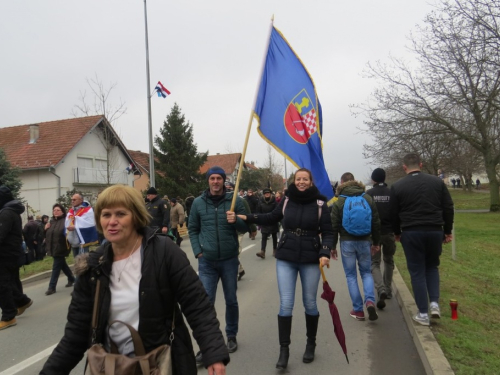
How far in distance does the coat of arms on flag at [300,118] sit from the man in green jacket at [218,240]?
106 cm


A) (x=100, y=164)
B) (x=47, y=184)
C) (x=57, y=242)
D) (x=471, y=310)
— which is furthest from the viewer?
(x=100, y=164)

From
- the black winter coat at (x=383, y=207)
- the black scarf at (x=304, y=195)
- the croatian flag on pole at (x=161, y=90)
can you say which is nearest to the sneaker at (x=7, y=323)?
the black scarf at (x=304, y=195)

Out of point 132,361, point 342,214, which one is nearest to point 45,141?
point 342,214

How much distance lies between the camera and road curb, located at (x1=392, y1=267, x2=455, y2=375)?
12.0ft

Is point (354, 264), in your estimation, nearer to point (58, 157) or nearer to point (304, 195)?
point (304, 195)

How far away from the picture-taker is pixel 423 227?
4.79 metres

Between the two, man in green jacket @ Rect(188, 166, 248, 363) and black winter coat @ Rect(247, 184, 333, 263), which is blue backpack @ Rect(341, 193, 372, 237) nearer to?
black winter coat @ Rect(247, 184, 333, 263)

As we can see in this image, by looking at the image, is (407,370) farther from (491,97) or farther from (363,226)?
(491,97)

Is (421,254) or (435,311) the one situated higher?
(421,254)

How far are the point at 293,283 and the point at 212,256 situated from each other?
89 cm

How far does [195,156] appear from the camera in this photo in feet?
116

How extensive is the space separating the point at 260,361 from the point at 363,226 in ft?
6.76

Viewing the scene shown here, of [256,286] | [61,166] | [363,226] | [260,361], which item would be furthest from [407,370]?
[61,166]

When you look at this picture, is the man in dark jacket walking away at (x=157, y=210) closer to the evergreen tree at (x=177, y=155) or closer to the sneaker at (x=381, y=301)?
the sneaker at (x=381, y=301)
